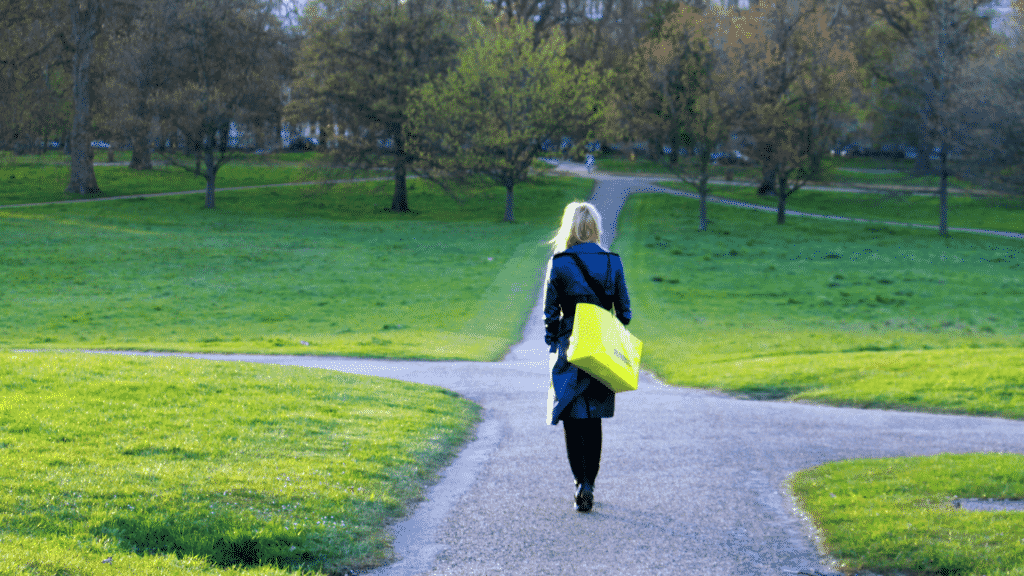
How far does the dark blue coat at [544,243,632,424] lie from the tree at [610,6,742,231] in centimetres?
4235

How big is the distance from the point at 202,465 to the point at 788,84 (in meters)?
52.6

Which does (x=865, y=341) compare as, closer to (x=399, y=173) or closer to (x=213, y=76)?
(x=399, y=173)

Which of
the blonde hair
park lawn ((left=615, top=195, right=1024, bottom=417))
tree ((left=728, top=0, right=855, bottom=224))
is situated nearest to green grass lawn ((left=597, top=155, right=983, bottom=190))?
tree ((left=728, top=0, right=855, bottom=224))

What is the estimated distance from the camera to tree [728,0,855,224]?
50219mm

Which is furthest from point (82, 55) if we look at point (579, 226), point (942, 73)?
point (579, 226)

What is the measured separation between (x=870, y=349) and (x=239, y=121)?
133 ft

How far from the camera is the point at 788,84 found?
54.8 m

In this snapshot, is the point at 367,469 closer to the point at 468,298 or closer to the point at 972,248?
the point at 468,298

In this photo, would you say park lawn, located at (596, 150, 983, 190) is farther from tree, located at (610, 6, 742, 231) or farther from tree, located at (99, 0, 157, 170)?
tree, located at (99, 0, 157, 170)

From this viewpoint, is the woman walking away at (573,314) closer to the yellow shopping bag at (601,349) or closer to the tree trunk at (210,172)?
the yellow shopping bag at (601,349)

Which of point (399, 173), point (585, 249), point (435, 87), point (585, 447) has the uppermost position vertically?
point (435, 87)

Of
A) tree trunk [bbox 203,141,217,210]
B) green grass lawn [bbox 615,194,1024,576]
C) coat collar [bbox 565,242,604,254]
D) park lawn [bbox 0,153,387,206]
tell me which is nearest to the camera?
green grass lawn [bbox 615,194,1024,576]

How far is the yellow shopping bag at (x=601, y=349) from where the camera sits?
22.0 feet

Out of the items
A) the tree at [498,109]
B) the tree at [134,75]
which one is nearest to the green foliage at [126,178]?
the tree at [134,75]
